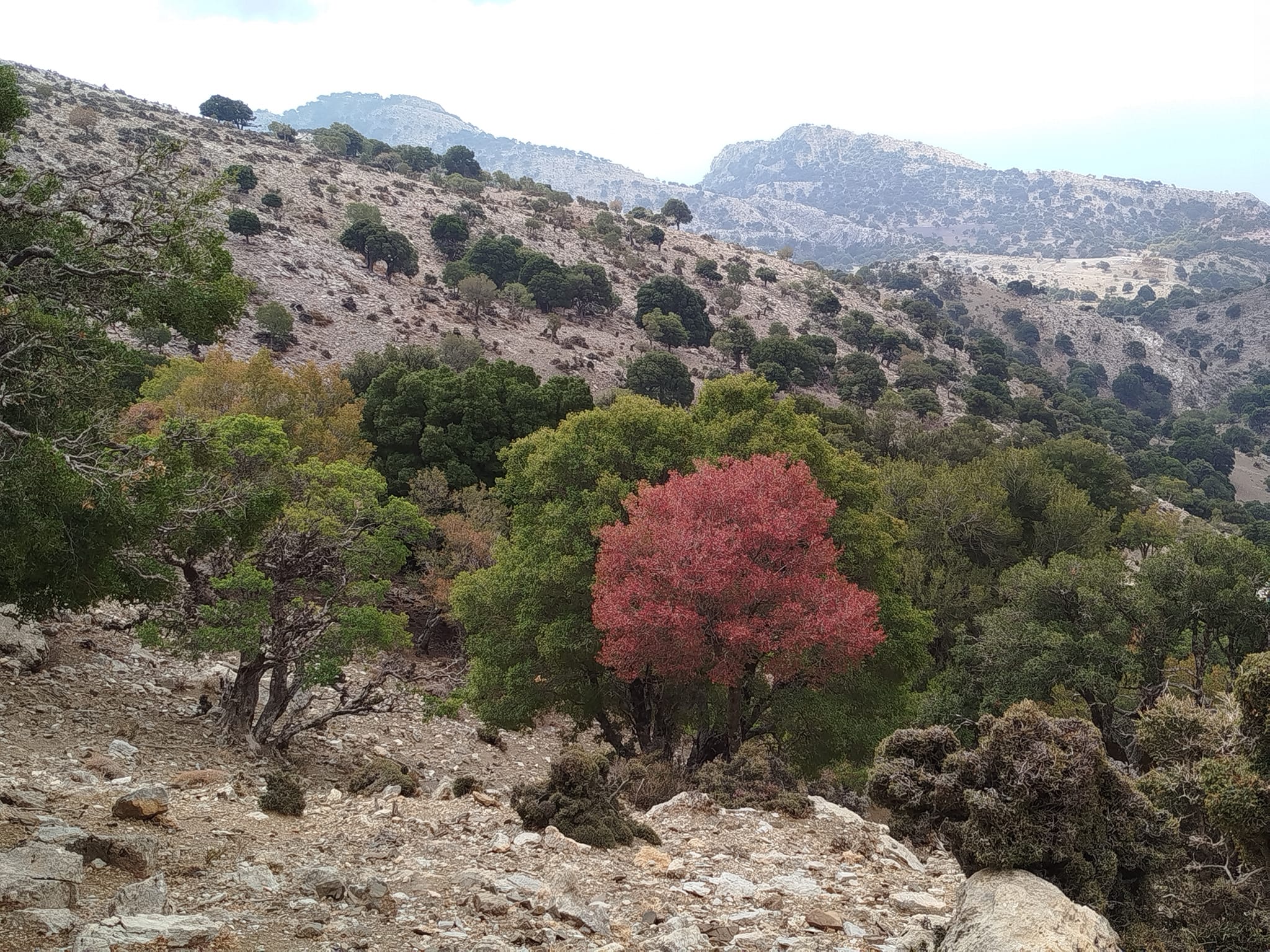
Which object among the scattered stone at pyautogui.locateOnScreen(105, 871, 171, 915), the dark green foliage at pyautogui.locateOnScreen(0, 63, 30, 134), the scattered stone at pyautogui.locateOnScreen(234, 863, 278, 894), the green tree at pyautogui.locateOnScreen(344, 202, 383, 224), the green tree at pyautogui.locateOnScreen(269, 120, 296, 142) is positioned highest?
the green tree at pyautogui.locateOnScreen(269, 120, 296, 142)

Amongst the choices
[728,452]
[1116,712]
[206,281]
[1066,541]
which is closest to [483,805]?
[206,281]

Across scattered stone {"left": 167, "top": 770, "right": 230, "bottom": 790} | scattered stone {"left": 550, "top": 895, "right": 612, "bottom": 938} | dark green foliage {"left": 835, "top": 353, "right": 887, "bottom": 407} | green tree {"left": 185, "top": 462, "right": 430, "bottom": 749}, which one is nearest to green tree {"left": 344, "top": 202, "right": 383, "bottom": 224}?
dark green foliage {"left": 835, "top": 353, "right": 887, "bottom": 407}

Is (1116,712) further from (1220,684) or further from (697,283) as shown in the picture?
(697,283)

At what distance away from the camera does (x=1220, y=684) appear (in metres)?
23.2

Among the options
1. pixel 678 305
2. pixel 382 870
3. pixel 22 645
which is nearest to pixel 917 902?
pixel 382 870

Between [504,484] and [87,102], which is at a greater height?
[87,102]

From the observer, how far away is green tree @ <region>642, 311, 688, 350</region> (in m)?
80.5

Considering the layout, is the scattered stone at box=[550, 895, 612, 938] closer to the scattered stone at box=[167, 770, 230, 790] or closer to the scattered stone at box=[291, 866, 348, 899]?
the scattered stone at box=[291, 866, 348, 899]

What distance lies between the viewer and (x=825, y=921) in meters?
8.78

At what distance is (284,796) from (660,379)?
186 feet

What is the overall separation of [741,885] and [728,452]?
44.9 ft

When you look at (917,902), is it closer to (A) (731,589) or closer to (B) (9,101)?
(A) (731,589)

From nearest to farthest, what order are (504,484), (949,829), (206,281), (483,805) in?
(949,829) → (206,281) → (483,805) → (504,484)

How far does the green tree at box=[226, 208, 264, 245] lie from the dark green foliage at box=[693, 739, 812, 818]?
7068 cm
